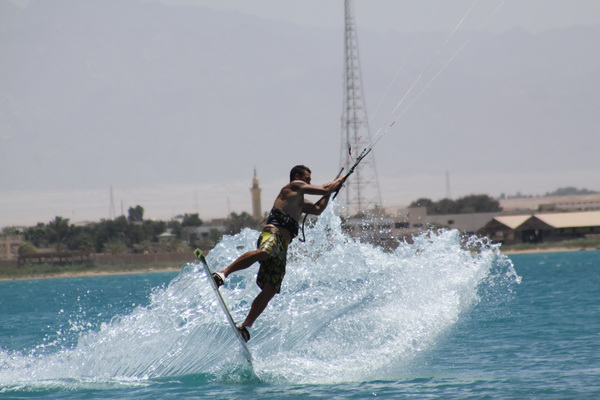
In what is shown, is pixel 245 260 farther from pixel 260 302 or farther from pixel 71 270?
pixel 71 270

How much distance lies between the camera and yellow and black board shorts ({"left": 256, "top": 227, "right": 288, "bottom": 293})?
395 inches

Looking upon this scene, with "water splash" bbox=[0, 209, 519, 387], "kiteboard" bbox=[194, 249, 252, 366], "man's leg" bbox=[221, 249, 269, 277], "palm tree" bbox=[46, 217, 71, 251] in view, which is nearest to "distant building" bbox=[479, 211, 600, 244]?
"palm tree" bbox=[46, 217, 71, 251]

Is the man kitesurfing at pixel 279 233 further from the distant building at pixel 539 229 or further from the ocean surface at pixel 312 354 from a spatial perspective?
the distant building at pixel 539 229

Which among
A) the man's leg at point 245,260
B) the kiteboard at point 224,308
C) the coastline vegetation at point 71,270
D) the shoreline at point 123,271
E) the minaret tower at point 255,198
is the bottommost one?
the shoreline at point 123,271

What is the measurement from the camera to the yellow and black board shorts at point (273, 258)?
1004 cm

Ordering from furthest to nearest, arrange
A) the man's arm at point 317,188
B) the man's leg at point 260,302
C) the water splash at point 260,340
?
1. the water splash at point 260,340
2. the man's leg at point 260,302
3. the man's arm at point 317,188

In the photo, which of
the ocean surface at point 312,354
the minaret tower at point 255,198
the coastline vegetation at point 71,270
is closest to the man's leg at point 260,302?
the ocean surface at point 312,354

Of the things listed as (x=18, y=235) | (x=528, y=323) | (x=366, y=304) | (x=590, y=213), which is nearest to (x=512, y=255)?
(x=590, y=213)

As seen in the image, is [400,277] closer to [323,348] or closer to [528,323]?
[323,348]

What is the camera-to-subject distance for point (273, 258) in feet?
33.2

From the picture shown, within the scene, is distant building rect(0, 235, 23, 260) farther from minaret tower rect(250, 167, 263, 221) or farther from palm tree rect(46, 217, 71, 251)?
minaret tower rect(250, 167, 263, 221)

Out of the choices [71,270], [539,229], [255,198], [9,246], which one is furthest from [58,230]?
[539,229]

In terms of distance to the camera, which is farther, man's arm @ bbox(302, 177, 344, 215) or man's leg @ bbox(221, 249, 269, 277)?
man's arm @ bbox(302, 177, 344, 215)

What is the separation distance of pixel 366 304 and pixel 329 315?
740 millimetres
